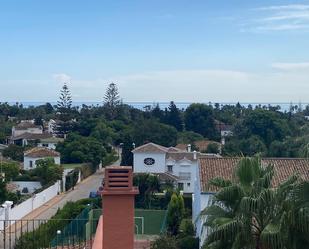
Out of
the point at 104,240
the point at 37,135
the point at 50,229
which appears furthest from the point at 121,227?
the point at 37,135

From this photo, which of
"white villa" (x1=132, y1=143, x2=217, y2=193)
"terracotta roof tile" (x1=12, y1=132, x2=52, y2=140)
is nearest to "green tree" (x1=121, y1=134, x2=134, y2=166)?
"white villa" (x1=132, y1=143, x2=217, y2=193)

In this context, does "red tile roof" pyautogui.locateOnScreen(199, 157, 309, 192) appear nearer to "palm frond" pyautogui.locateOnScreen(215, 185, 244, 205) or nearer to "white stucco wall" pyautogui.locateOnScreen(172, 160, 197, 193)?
"palm frond" pyautogui.locateOnScreen(215, 185, 244, 205)

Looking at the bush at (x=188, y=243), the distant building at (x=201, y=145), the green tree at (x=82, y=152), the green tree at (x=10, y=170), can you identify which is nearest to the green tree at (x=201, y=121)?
the distant building at (x=201, y=145)

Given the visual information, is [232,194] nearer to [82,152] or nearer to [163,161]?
[163,161]

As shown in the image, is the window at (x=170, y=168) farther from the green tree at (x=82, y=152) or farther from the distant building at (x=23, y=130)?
the distant building at (x=23, y=130)

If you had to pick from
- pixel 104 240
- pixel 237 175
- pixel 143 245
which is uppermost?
pixel 237 175

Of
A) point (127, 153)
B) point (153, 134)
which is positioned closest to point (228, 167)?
point (127, 153)

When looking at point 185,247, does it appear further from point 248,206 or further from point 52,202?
point 52,202

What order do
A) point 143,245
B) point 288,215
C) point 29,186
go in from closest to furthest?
point 288,215 → point 143,245 → point 29,186
